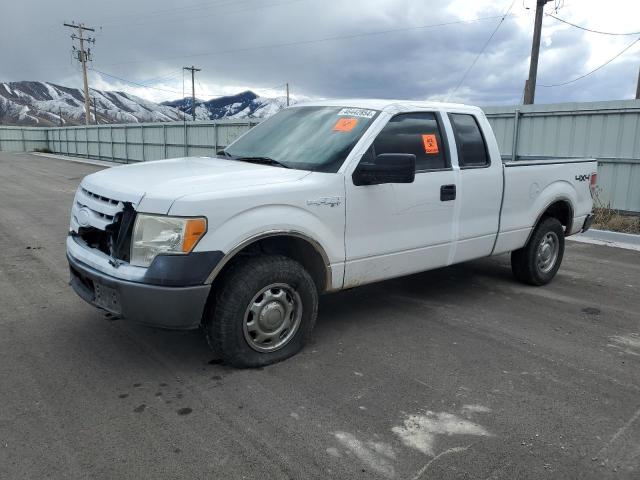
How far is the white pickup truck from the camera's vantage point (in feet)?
11.0

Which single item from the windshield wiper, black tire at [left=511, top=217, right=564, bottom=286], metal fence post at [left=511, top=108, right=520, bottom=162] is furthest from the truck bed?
metal fence post at [left=511, top=108, right=520, bottom=162]

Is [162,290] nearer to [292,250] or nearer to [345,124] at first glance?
[292,250]

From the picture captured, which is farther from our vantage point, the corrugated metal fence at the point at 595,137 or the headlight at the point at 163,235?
the corrugated metal fence at the point at 595,137

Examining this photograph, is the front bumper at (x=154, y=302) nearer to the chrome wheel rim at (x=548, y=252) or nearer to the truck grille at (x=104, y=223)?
the truck grille at (x=104, y=223)

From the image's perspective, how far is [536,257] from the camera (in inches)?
236

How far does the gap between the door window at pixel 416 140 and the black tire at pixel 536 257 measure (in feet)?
5.76

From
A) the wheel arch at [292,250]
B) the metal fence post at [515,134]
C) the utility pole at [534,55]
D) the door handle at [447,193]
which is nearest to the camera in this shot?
the wheel arch at [292,250]

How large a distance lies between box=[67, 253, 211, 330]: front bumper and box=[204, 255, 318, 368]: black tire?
162 mm

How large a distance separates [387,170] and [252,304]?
1357 millimetres

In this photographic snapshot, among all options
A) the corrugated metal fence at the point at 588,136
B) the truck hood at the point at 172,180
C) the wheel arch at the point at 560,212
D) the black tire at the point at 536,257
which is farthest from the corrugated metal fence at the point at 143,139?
the truck hood at the point at 172,180

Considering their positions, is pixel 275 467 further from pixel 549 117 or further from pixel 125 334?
pixel 549 117

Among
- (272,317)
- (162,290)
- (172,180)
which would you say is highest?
(172,180)

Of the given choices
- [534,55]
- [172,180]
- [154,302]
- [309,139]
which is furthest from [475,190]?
[534,55]

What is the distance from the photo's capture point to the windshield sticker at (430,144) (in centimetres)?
475
